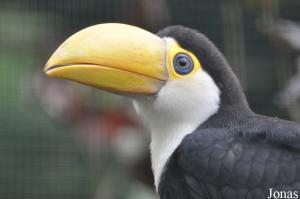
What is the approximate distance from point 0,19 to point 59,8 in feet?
1.11

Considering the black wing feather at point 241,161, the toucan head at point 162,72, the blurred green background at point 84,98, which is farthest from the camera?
the blurred green background at point 84,98

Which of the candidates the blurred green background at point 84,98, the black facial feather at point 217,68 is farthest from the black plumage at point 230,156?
the blurred green background at point 84,98

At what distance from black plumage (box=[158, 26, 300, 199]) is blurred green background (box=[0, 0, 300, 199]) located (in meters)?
1.29

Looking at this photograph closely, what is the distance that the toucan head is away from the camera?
9.16ft

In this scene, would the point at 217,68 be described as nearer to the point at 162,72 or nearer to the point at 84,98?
the point at 162,72

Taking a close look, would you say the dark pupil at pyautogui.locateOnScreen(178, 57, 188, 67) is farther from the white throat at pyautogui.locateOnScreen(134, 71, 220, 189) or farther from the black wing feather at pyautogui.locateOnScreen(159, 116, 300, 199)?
the black wing feather at pyautogui.locateOnScreen(159, 116, 300, 199)

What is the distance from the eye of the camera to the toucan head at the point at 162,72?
2.79 meters

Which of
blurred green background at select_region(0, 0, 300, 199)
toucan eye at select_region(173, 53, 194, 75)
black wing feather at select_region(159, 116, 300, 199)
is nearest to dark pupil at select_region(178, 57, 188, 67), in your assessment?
toucan eye at select_region(173, 53, 194, 75)

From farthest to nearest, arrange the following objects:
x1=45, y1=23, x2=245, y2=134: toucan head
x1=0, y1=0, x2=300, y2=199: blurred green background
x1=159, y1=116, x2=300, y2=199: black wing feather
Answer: x1=0, y1=0, x2=300, y2=199: blurred green background, x1=45, y1=23, x2=245, y2=134: toucan head, x1=159, y1=116, x2=300, y2=199: black wing feather

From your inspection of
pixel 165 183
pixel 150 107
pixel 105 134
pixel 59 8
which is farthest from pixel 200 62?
pixel 59 8

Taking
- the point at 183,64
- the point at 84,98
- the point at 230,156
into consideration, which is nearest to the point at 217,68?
the point at 183,64

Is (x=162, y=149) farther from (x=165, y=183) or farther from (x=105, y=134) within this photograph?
(x=105, y=134)

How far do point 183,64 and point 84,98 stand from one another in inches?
57.4

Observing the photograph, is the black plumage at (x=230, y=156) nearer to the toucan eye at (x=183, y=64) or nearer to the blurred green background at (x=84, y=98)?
the toucan eye at (x=183, y=64)
